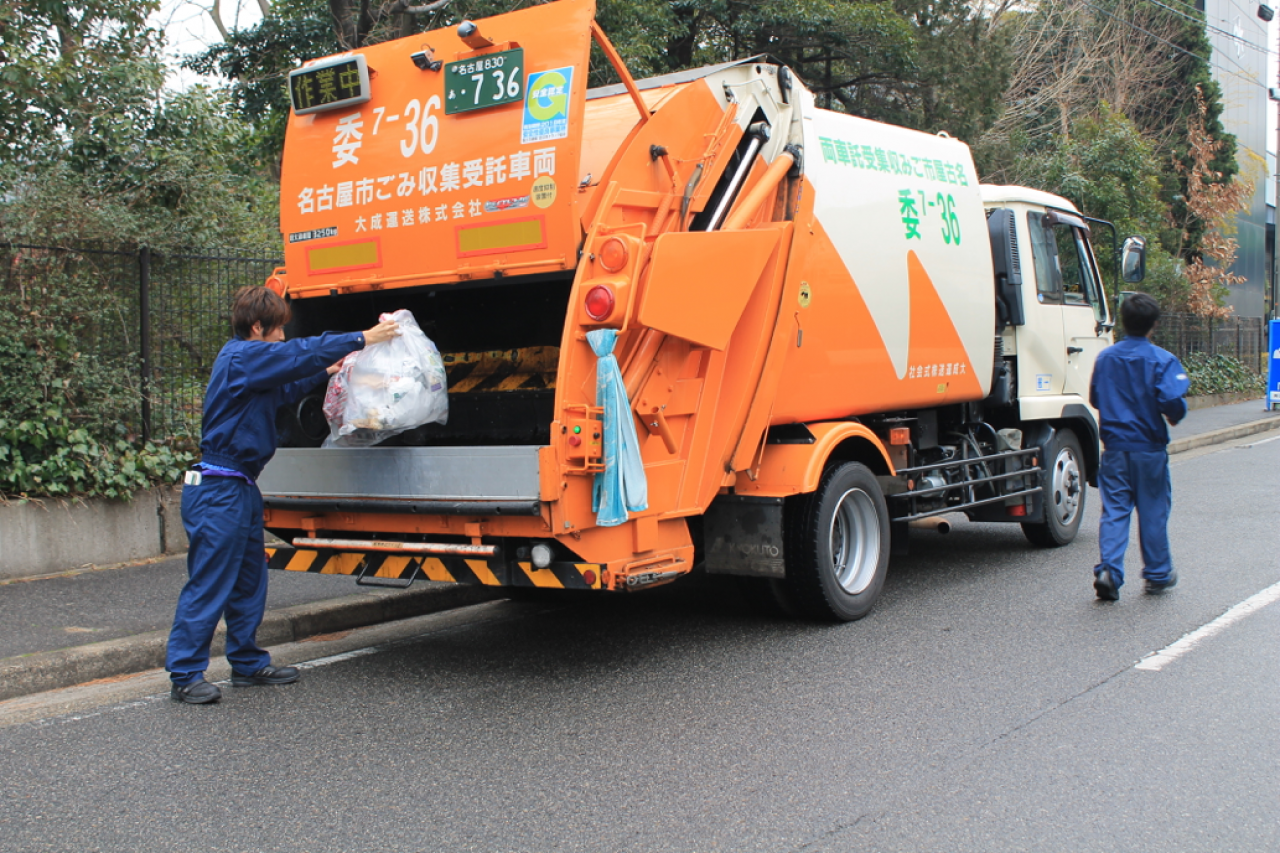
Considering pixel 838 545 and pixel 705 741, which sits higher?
pixel 838 545

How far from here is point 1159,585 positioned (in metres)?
6.50

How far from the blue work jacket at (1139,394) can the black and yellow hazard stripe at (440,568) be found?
3545 mm

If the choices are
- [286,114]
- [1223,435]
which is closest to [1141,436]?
[286,114]

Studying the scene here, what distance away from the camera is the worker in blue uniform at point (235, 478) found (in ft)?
15.7

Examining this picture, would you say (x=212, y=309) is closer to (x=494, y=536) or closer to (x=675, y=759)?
(x=494, y=536)

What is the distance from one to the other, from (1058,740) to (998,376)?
13.6 ft

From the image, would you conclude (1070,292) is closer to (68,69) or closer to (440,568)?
(440,568)

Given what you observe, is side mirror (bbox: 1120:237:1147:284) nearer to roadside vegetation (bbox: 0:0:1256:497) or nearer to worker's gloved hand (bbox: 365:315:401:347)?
worker's gloved hand (bbox: 365:315:401:347)

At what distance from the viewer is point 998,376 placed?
784 cm

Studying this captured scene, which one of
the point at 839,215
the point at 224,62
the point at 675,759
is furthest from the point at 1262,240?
the point at 675,759

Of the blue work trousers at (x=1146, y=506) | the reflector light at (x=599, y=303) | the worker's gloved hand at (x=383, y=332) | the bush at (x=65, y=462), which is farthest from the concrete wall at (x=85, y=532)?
the blue work trousers at (x=1146, y=506)

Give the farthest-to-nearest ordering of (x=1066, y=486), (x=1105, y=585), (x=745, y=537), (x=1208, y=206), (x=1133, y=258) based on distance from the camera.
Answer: (x=1208, y=206), (x=1066, y=486), (x=1133, y=258), (x=1105, y=585), (x=745, y=537)

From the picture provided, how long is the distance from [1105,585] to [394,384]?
406 centimetres

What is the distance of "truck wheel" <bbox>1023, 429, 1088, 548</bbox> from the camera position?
26.6 feet
